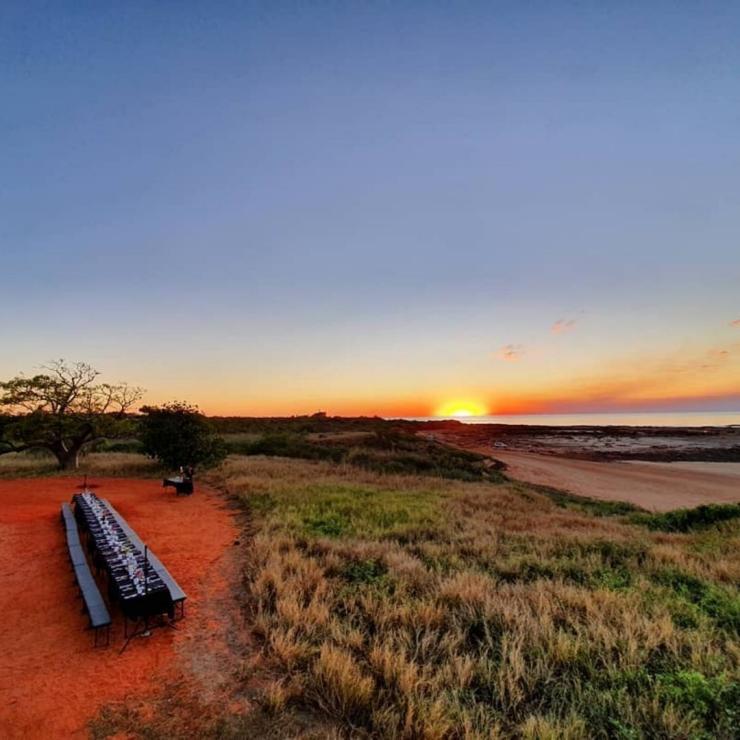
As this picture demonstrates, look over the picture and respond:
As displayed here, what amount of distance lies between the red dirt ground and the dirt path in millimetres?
23401

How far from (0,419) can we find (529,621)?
26.3 m

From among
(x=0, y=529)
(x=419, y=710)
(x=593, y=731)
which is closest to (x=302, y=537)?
(x=419, y=710)

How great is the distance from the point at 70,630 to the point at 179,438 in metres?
14.0

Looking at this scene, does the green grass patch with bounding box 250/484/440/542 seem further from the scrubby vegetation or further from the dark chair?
the scrubby vegetation

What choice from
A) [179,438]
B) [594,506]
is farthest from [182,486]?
[594,506]

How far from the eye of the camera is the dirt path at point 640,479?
25641 mm

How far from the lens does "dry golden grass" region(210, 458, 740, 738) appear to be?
4.42 metres

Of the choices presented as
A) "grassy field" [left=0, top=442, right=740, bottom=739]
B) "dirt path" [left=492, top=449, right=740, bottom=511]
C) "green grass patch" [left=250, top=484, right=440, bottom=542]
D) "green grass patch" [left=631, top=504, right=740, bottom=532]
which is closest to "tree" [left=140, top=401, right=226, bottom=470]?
"green grass patch" [left=250, top=484, right=440, bottom=542]

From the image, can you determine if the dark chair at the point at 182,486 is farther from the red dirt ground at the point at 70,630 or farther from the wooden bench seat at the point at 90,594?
the wooden bench seat at the point at 90,594

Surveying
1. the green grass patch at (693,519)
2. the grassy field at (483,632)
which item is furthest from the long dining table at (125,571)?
the green grass patch at (693,519)

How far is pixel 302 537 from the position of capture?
1048cm

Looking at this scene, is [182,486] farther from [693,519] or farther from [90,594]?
[693,519]

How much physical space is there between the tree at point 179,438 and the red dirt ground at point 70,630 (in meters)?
6.79

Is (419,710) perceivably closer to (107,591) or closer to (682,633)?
(682,633)
